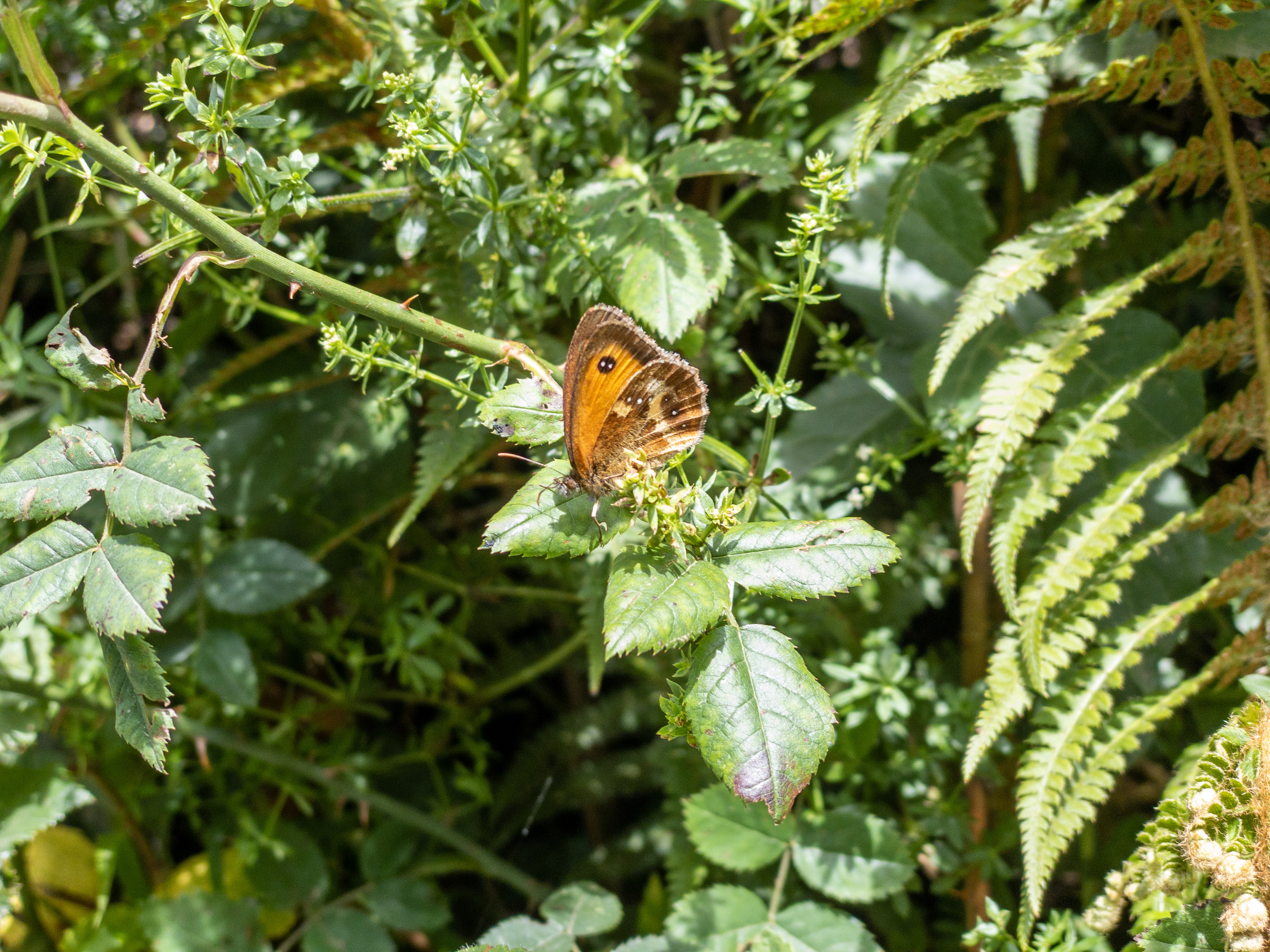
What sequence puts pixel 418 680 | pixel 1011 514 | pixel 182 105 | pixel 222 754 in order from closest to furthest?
pixel 182 105
pixel 1011 514
pixel 418 680
pixel 222 754

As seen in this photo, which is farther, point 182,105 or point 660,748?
point 660,748

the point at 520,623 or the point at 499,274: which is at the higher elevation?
the point at 499,274

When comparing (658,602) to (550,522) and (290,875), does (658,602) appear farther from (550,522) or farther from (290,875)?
(290,875)

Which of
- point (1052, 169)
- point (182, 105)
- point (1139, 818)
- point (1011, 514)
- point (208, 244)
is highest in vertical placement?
point (182, 105)

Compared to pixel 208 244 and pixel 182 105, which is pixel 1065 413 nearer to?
pixel 182 105

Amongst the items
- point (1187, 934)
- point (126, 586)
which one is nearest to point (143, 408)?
point (126, 586)

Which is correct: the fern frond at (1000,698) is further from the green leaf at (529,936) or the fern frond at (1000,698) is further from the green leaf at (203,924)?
the green leaf at (203,924)

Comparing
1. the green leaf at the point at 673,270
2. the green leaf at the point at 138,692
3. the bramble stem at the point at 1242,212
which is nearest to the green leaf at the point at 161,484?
the green leaf at the point at 138,692

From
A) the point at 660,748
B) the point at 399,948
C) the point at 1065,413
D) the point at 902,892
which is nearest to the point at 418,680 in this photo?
the point at 660,748

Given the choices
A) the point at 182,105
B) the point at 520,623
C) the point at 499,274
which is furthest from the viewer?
the point at 520,623
